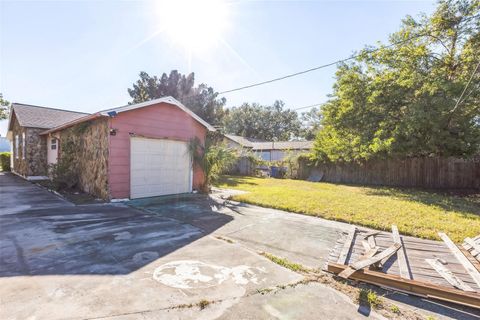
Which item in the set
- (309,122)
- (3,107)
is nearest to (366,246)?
(3,107)

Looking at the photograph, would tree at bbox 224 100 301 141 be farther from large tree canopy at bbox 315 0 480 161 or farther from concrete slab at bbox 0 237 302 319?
concrete slab at bbox 0 237 302 319

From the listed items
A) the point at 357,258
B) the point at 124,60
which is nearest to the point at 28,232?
the point at 357,258

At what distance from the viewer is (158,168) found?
912 centimetres

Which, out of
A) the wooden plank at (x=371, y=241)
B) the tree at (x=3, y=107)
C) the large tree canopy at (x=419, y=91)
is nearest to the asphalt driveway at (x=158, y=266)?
the wooden plank at (x=371, y=241)

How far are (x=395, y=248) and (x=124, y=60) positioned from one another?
10927 millimetres

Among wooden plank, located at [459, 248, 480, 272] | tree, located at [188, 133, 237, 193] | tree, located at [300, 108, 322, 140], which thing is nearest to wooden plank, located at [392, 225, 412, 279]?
wooden plank, located at [459, 248, 480, 272]

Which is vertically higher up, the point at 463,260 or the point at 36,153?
the point at 36,153

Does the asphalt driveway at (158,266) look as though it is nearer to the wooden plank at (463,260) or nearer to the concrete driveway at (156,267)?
the concrete driveway at (156,267)

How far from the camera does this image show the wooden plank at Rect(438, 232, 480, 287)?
329cm

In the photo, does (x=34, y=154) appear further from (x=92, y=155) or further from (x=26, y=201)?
(x=92, y=155)

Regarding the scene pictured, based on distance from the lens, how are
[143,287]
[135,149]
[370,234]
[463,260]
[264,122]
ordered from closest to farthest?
[143,287]
[463,260]
[370,234]
[135,149]
[264,122]

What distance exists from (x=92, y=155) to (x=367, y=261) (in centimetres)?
877

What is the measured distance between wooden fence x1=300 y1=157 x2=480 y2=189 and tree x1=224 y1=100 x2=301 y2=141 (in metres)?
30.6

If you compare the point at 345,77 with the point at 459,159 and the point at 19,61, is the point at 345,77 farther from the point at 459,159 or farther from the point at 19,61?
the point at 19,61
